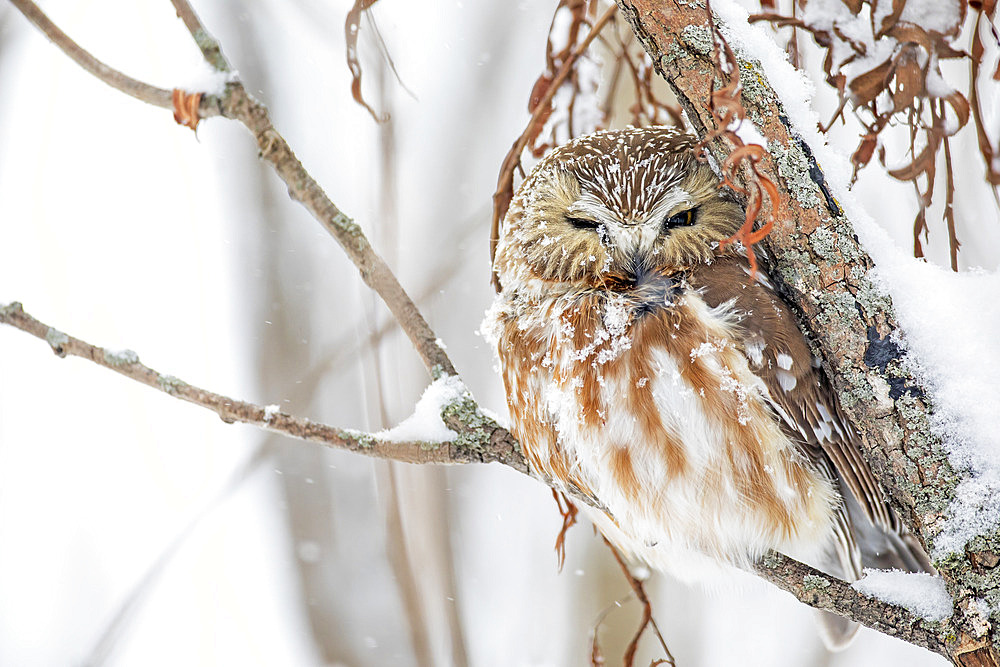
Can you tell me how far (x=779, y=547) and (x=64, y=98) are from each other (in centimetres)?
438

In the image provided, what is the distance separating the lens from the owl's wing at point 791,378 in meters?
1.83

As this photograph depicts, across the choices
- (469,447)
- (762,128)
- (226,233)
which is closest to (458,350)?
→ (226,233)

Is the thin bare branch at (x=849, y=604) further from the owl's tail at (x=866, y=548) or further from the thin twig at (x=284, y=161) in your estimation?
the thin twig at (x=284, y=161)

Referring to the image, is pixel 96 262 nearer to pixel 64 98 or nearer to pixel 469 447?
pixel 64 98

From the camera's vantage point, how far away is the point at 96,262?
15.2ft

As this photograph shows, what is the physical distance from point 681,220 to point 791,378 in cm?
49

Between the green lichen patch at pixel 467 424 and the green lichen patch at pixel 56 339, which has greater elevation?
the green lichen patch at pixel 56 339

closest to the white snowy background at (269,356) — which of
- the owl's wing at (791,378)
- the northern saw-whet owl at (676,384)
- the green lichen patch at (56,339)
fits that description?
the northern saw-whet owl at (676,384)

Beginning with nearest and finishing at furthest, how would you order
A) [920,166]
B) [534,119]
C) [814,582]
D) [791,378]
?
[920,166] → [814,582] → [791,378] → [534,119]

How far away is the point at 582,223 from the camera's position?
2154 mm

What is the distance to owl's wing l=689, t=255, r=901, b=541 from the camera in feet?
5.99

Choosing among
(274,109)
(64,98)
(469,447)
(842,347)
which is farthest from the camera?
(64,98)

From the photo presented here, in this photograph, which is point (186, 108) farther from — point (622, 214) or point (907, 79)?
point (907, 79)

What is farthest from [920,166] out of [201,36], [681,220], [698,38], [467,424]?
[201,36]
